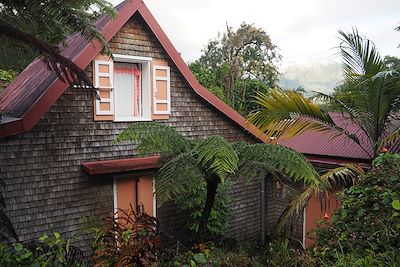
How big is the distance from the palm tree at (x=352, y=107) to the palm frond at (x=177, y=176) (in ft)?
5.14

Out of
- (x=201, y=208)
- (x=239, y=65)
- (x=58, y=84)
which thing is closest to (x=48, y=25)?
(x=58, y=84)

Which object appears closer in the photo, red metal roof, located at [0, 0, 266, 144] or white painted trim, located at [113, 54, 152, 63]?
red metal roof, located at [0, 0, 266, 144]

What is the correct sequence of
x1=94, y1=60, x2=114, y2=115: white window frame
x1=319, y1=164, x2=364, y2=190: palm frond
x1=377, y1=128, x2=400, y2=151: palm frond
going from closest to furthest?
1. x1=377, y1=128, x2=400, y2=151: palm frond
2. x1=319, y1=164, x2=364, y2=190: palm frond
3. x1=94, y1=60, x2=114, y2=115: white window frame

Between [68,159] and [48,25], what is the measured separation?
2.37 metres

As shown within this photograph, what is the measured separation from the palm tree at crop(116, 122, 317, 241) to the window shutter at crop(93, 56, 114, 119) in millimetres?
1300

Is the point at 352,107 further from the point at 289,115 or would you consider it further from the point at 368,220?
the point at 368,220

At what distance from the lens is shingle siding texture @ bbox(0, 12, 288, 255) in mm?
5738

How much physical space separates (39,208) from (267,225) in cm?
578

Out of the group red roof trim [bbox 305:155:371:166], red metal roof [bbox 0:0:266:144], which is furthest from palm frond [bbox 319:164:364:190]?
red metal roof [bbox 0:0:266:144]

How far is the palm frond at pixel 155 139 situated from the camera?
534cm

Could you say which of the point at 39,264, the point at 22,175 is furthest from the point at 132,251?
the point at 22,175

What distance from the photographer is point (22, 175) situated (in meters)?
5.76

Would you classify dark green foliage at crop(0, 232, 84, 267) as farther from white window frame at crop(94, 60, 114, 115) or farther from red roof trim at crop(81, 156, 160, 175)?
white window frame at crop(94, 60, 114, 115)

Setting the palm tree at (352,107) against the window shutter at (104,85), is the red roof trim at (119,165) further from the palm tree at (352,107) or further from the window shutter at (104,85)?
the palm tree at (352,107)
